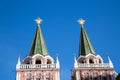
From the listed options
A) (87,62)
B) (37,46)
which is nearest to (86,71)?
(87,62)

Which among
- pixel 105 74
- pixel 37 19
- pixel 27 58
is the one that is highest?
pixel 37 19

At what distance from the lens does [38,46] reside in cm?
5269

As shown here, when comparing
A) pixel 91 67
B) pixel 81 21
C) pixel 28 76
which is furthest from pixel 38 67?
pixel 81 21

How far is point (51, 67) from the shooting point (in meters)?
48.9

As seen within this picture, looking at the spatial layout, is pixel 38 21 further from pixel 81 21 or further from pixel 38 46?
pixel 81 21

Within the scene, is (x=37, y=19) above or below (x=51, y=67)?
above

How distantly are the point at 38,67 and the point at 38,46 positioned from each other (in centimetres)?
503

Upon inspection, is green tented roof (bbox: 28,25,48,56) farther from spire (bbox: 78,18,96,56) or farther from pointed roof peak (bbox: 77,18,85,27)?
pointed roof peak (bbox: 77,18,85,27)

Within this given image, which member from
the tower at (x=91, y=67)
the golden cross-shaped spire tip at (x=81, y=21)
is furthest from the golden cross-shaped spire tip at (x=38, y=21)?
the tower at (x=91, y=67)

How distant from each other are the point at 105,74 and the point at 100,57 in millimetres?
4103

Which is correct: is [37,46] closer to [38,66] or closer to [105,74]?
[38,66]

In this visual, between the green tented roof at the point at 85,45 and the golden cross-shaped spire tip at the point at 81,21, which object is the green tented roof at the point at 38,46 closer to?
the green tented roof at the point at 85,45

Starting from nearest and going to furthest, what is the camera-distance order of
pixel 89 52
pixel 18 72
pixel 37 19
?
pixel 18 72 < pixel 89 52 < pixel 37 19

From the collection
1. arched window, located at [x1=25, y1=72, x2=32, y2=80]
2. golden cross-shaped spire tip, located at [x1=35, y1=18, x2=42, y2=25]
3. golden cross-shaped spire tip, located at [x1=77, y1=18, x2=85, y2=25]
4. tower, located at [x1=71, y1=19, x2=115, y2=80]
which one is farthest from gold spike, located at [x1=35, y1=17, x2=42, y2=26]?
arched window, located at [x1=25, y1=72, x2=32, y2=80]
